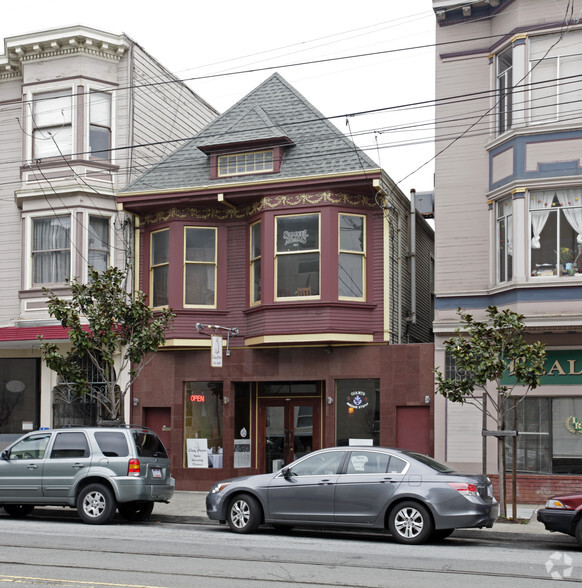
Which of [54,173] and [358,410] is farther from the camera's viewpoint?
[54,173]

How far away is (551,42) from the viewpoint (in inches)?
722

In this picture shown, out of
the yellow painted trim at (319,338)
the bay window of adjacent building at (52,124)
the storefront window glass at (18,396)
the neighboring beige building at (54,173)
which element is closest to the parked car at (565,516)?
the yellow painted trim at (319,338)

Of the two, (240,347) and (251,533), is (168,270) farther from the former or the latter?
(251,533)

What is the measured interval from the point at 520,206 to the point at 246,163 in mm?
6820

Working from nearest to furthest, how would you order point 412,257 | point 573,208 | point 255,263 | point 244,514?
point 244,514 < point 573,208 < point 255,263 < point 412,257

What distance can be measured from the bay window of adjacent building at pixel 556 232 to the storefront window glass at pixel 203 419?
27.4 feet

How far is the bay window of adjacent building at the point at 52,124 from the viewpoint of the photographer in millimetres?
22766

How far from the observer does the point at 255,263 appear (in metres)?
21.4

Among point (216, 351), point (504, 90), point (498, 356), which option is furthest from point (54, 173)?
point (498, 356)

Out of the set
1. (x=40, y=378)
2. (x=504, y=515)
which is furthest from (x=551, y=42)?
(x=40, y=378)

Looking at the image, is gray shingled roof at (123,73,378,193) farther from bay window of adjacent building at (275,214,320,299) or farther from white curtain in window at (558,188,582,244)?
white curtain in window at (558,188,582,244)

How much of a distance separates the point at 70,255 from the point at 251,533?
1065 cm

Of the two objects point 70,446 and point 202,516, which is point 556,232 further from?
point 70,446

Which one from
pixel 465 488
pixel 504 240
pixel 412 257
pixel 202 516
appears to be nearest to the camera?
pixel 465 488
